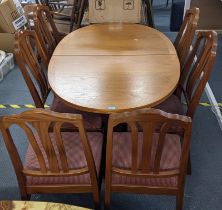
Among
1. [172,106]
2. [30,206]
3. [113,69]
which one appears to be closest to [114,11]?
[113,69]

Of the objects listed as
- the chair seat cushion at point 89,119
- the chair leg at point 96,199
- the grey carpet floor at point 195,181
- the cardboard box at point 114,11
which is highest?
the cardboard box at point 114,11

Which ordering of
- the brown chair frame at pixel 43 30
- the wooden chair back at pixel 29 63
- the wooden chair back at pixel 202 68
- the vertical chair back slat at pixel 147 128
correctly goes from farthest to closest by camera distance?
1. the brown chair frame at pixel 43 30
2. the wooden chair back at pixel 29 63
3. the wooden chair back at pixel 202 68
4. the vertical chair back slat at pixel 147 128

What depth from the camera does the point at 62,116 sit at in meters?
1.12

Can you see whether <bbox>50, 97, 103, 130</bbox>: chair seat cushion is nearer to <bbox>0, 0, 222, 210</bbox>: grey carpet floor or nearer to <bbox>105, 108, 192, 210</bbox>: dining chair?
<bbox>105, 108, 192, 210</bbox>: dining chair

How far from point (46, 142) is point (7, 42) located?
2.32 meters

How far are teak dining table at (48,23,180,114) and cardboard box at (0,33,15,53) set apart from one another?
4.16ft

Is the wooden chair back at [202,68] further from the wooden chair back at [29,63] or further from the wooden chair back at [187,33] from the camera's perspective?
the wooden chair back at [29,63]

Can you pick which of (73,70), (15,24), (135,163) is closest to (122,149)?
(135,163)

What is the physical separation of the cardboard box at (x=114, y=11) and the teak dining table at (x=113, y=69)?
0.18 meters

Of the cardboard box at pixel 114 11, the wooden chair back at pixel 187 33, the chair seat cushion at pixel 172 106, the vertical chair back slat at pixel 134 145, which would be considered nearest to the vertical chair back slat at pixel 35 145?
the vertical chair back slat at pixel 134 145

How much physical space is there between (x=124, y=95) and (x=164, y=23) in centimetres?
308

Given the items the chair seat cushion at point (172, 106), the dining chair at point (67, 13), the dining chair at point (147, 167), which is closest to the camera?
the dining chair at point (147, 167)

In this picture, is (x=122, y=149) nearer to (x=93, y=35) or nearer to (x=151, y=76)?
(x=151, y=76)

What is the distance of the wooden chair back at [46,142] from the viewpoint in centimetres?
114
